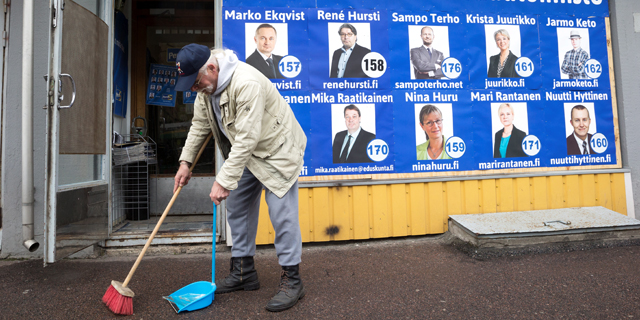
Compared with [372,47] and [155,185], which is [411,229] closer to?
[372,47]

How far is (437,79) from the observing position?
13.0ft

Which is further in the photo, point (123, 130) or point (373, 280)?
point (123, 130)

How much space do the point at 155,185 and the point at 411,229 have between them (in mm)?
3505

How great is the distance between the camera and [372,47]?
3.88 meters

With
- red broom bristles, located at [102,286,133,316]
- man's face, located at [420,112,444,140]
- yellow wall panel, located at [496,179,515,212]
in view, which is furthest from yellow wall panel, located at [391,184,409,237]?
red broom bristles, located at [102,286,133,316]

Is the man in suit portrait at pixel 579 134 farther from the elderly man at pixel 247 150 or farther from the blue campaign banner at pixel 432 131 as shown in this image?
the elderly man at pixel 247 150

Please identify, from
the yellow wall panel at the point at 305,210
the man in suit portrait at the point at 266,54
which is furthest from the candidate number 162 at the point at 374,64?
the yellow wall panel at the point at 305,210

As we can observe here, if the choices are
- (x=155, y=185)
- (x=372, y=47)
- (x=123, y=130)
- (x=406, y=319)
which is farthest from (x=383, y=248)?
(x=123, y=130)

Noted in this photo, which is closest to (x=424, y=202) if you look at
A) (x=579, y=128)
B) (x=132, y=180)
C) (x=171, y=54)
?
(x=579, y=128)

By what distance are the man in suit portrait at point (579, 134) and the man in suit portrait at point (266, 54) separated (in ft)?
11.4

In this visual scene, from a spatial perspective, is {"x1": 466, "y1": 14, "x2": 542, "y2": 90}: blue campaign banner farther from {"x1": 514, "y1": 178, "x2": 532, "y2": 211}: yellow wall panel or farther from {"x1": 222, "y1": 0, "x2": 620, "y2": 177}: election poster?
{"x1": 514, "y1": 178, "x2": 532, "y2": 211}: yellow wall panel

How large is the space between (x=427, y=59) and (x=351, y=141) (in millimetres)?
1291

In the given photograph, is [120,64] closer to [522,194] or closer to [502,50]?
[502,50]

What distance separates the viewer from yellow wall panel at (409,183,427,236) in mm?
3894
